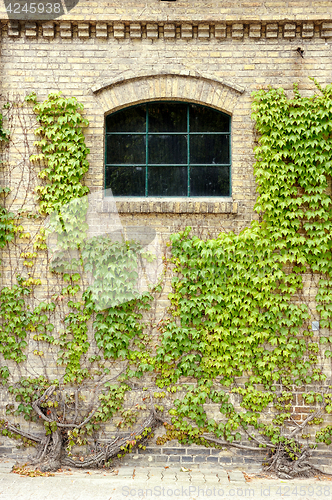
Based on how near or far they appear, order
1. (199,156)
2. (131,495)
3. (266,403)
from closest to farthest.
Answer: (131,495) → (266,403) → (199,156)

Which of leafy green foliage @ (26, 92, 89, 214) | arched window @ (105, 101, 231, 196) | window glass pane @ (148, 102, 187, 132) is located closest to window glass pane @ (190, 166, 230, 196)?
arched window @ (105, 101, 231, 196)

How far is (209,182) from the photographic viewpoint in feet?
16.7

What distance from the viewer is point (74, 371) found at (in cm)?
476

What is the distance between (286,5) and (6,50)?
3.66 meters

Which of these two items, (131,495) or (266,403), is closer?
(131,495)

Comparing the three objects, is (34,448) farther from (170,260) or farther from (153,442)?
(170,260)

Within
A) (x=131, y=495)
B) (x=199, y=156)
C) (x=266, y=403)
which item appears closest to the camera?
(x=131, y=495)

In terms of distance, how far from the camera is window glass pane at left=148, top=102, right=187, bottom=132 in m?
5.09

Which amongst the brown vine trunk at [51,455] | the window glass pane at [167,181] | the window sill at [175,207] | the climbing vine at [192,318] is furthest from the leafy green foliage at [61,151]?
the brown vine trunk at [51,455]

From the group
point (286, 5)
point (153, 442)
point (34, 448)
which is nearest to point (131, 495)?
point (153, 442)

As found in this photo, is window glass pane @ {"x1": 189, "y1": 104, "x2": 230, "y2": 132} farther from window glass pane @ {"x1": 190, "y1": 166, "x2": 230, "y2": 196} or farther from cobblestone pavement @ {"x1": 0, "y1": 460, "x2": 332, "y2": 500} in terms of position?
cobblestone pavement @ {"x1": 0, "y1": 460, "x2": 332, "y2": 500}

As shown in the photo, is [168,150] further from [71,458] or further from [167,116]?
[71,458]

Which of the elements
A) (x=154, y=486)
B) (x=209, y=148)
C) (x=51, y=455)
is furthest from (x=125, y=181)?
(x=154, y=486)

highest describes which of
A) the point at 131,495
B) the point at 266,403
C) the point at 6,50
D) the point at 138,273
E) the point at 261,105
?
the point at 6,50
